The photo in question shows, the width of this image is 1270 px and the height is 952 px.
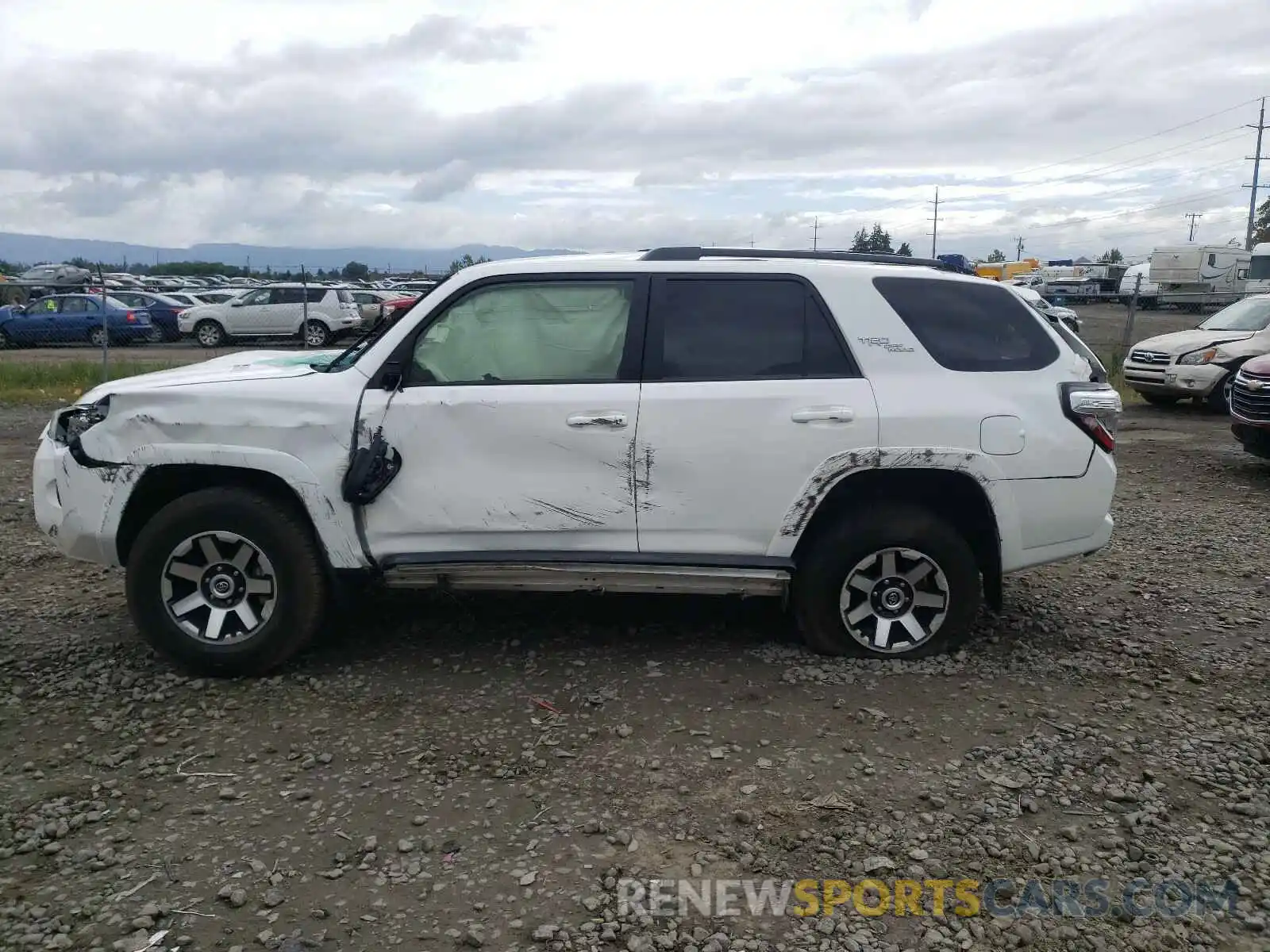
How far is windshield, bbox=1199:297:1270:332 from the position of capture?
14742 millimetres

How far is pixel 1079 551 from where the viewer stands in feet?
16.0

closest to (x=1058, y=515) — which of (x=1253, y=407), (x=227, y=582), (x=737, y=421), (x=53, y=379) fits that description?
(x=737, y=421)

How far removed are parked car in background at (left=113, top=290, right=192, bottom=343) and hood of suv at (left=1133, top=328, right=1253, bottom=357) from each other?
20569mm

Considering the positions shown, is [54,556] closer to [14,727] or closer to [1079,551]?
[14,727]

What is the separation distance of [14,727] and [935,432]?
4.01 m

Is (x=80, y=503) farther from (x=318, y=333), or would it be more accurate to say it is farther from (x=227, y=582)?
(x=318, y=333)

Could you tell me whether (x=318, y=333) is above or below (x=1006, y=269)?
below

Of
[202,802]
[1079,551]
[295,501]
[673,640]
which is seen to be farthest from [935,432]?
[202,802]

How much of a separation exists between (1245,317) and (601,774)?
14.5 metres

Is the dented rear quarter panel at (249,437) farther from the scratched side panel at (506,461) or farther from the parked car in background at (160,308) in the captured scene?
the parked car in background at (160,308)

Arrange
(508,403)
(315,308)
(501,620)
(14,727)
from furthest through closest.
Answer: (315,308), (501,620), (508,403), (14,727)

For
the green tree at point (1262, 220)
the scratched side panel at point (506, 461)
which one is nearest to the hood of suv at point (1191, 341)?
the scratched side panel at point (506, 461)

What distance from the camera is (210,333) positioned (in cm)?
2416

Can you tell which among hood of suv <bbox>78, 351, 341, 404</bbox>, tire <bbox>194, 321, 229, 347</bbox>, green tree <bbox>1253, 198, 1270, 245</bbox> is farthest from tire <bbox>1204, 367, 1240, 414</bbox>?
green tree <bbox>1253, 198, 1270, 245</bbox>
